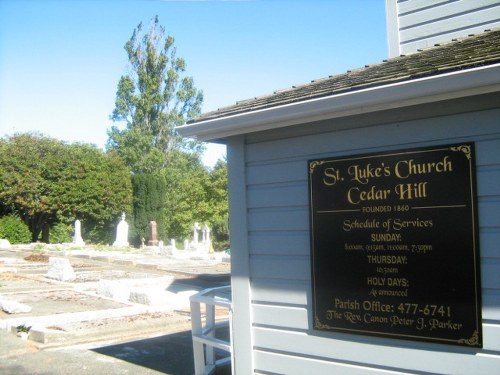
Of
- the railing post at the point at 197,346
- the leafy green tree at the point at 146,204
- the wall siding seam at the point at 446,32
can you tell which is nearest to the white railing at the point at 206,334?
the railing post at the point at 197,346

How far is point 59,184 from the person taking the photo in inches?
1387

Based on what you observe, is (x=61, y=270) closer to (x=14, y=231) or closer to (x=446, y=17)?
(x=446, y=17)

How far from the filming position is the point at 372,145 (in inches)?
168

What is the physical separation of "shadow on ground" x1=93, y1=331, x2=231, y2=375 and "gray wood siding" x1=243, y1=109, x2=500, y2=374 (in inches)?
66.0

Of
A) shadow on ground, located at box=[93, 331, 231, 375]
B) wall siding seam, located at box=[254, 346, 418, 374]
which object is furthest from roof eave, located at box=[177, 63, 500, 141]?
shadow on ground, located at box=[93, 331, 231, 375]

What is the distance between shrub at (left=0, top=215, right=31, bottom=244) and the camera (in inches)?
1261

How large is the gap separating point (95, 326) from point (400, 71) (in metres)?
6.50

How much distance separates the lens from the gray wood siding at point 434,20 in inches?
260

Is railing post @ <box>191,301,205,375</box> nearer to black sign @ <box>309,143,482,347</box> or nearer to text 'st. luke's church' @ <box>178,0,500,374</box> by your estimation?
text 'st. luke's church' @ <box>178,0,500,374</box>

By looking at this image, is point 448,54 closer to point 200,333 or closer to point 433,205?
point 433,205

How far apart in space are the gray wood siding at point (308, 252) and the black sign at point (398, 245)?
8cm

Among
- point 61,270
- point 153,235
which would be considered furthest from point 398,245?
point 153,235

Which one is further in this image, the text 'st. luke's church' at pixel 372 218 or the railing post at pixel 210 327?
the railing post at pixel 210 327

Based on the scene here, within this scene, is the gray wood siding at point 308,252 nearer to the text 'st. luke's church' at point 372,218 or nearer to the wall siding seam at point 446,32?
the text 'st. luke's church' at point 372,218
